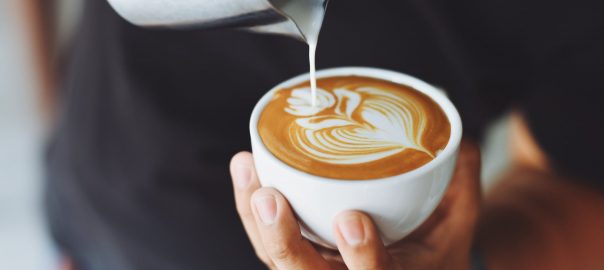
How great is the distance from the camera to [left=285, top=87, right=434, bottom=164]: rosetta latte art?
0.54m

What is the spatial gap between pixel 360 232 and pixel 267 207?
0.09m

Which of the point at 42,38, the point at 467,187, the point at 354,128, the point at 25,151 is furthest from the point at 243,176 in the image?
the point at 25,151

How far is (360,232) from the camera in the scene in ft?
1.60

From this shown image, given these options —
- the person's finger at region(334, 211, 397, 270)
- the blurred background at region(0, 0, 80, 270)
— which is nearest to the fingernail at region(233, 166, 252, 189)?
the person's finger at region(334, 211, 397, 270)

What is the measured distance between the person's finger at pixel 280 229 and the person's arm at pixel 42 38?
1290 millimetres

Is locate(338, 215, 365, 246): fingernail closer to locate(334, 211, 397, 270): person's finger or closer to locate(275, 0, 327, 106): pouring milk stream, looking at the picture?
locate(334, 211, 397, 270): person's finger

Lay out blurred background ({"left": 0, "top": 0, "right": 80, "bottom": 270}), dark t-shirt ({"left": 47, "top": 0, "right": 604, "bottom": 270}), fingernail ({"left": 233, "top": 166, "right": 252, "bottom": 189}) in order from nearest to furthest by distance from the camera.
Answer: fingernail ({"left": 233, "top": 166, "right": 252, "bottom": 189})
dark t-shirt ({"left": 47, "top": 0, "right": 604, "bottom": 270})
blurred background ({"left": 0, "top": 0, "right": 80, "bottom": 270})

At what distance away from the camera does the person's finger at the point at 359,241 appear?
0.49 meters

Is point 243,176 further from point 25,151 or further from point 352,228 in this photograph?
point 25,151

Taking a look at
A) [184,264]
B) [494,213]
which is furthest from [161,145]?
[494,213]

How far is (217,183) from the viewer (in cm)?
84

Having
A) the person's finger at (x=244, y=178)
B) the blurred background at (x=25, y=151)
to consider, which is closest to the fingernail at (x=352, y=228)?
the person's finger at (x=244, y=178)

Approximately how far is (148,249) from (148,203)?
69mm

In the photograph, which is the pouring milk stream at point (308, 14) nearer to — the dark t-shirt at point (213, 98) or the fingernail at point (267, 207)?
the fingernail at point (267, 207)
